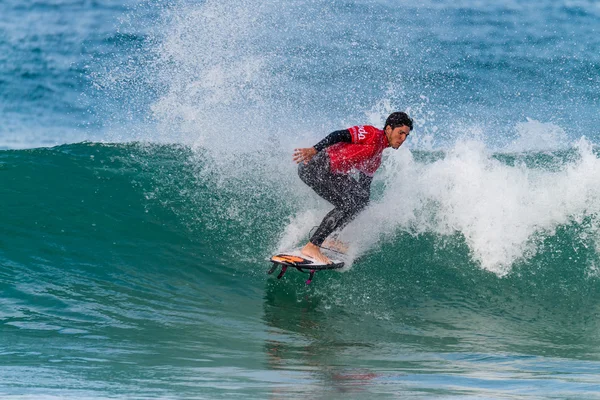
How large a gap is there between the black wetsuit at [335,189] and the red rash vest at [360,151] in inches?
2.2

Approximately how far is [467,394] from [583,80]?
2674 cm

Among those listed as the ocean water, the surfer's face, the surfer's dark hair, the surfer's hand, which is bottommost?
the ocean water

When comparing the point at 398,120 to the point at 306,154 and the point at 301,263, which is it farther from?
the point at 301,263

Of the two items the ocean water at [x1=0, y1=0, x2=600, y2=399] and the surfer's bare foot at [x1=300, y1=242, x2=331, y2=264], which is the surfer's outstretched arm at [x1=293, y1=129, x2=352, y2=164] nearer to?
Result: the surfer's bare foot at [x1=300, y1=242, x2=331, y2=264]

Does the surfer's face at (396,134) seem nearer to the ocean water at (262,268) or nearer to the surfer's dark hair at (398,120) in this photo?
the surfer's dark hair at (398,120)

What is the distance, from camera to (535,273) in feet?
26.8

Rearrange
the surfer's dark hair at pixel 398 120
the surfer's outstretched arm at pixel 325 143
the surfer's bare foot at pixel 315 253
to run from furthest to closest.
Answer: the surfer's bare foot at pixel 315 253, the surfer's outstretched arm at pixel 325 143, the surfer's dark hair at pixel 398 120

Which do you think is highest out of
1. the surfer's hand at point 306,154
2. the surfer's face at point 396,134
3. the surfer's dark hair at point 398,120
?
the surfer's dark hair at point 398,120

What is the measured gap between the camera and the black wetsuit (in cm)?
722

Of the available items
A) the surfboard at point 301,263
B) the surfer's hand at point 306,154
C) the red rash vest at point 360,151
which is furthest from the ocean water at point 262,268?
the surfer's hand at point 306,154

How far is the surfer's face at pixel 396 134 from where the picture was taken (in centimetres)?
694

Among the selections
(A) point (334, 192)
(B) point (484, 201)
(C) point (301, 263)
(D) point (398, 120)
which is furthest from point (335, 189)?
(B) point (484, 201)

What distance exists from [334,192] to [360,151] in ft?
1.50

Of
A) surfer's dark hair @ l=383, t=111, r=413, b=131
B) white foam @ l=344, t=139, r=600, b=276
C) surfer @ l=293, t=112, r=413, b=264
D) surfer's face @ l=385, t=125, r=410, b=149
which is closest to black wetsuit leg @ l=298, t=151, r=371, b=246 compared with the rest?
surfer @ l=293, t=112, r=413, b=264
